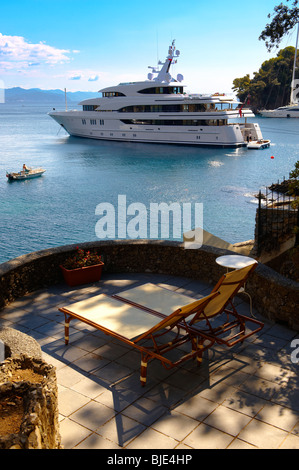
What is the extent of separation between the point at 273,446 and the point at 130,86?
56.5 metres

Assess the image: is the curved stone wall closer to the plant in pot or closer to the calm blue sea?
the plant in pot

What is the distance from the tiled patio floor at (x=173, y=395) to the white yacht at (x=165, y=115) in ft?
160

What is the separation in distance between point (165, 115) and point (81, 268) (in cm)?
5010

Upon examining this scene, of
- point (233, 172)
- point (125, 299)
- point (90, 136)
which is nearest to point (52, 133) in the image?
point (90, 136)

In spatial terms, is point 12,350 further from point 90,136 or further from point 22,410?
point 90,136

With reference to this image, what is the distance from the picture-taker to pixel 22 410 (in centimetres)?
291

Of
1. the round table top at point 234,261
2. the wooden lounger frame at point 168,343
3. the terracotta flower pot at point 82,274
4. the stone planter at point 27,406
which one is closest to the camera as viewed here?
the stone planter at point 27,406

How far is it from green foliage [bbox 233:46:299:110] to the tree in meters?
107

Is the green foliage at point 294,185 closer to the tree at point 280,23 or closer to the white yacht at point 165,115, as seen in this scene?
the tree at point 280,23

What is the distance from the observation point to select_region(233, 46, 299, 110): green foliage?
10969cm

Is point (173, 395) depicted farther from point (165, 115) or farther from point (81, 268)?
point (165, 115)

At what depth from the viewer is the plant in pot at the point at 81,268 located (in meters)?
6.55

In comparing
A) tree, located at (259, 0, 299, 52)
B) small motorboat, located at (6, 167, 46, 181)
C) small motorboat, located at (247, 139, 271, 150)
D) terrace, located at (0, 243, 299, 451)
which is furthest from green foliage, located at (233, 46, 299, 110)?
terrace, located at (0, 243, 299, 451)

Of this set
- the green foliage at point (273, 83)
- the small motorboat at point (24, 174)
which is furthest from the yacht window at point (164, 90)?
the green foliage at point (273, 83)
